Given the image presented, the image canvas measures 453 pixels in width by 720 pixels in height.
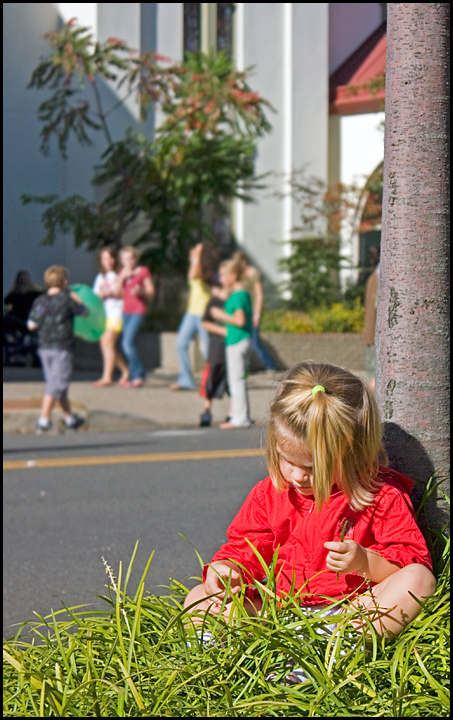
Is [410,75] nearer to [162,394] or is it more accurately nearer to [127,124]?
[162,394]

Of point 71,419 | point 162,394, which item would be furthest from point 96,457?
point 162,394

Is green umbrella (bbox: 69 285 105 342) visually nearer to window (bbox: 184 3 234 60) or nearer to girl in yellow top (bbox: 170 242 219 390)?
girl in yellow top (bbox: 170 242 219 390)

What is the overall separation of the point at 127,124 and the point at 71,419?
764 centimetres

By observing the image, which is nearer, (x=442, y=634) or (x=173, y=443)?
(x=442, y=634)

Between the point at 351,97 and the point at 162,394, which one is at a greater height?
the point at 351,97

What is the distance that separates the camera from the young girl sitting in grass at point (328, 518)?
7.75 feet

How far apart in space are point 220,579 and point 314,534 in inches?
10.9

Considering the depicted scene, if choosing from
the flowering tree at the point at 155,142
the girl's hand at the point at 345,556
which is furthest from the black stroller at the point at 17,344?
the girl's hand at the point at 345,556

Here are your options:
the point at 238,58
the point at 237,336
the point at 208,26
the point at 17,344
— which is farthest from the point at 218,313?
the point at 208,26

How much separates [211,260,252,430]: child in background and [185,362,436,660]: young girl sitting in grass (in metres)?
6.99

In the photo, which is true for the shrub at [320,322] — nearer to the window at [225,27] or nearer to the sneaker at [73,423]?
the window at [225,27]

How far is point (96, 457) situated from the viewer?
321 inches

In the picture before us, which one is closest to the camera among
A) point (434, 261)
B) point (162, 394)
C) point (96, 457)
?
point (434, 261)

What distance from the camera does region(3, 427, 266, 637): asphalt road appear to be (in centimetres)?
434
